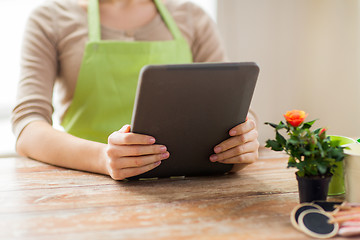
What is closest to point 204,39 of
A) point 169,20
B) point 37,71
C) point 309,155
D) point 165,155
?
point 169,20

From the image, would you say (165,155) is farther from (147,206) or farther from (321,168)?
(321,168)

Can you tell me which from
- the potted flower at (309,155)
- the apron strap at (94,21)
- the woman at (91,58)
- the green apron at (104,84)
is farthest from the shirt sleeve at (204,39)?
the potted flower at (309,155)

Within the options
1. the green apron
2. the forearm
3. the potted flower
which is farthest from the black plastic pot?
the green apron

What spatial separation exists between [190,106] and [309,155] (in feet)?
Result: 0.81

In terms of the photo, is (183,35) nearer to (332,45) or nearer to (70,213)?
(70,213)

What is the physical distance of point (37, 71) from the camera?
49.9 inches

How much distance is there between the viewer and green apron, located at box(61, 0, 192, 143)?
1326mm

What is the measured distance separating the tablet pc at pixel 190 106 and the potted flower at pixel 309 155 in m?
0.13

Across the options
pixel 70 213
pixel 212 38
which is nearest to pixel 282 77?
pixel 212 38

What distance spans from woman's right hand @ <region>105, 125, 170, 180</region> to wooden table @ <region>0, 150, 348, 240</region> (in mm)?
35

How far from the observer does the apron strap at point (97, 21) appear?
1351 mm

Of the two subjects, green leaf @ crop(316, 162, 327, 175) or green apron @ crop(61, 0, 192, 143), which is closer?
green leaf @ crop(316, 162, 327, 175)

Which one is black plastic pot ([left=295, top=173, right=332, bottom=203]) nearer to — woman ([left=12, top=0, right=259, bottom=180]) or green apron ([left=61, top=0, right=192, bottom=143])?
woman ([left=12, top=0, right=259, bottom=180])

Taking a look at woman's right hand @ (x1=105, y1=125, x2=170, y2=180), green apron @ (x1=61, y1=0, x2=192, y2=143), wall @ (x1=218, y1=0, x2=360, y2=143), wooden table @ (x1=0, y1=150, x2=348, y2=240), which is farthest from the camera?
wall @ (x1=218, y1=0, x2=360, y2=143)
